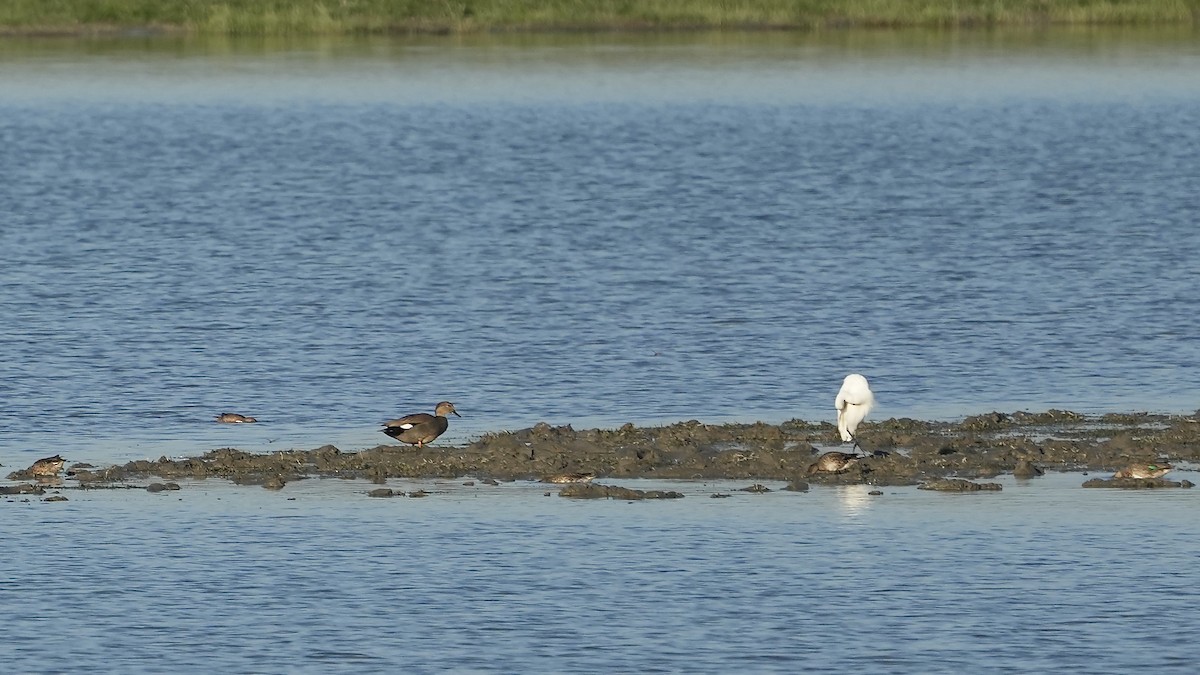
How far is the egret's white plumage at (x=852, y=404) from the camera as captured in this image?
22.0 m

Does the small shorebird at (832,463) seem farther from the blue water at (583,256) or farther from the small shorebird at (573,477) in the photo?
the blue water at (583,256)

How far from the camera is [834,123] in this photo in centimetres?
6531

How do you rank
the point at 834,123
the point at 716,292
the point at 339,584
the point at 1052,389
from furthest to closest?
the point at 834,123, the point at 716,292, the point at 1052,389, the point at 339,584

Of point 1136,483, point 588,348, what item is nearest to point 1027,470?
point 1136,483

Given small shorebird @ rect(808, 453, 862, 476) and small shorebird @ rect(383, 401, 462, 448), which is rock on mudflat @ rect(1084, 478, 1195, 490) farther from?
small shorebird @ rect(383, 401, 462, 448)

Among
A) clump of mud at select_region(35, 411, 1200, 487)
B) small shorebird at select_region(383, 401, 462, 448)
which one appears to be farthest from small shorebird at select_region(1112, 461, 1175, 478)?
small shorebird at select_region(383, 401, 462, 448)

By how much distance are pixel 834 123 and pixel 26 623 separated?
161 ft

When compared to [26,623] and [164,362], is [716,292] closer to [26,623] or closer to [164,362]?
[164,362]

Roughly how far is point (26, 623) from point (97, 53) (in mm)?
74135

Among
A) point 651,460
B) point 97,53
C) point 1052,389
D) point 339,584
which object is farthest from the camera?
point 97,53

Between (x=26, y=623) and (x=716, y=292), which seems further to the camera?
(x=716, y=292)

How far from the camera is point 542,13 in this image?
78.9 meters

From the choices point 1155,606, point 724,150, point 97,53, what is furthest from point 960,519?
point 97,53

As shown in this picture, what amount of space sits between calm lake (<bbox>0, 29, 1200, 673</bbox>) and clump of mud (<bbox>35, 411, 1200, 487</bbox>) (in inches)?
18.4
